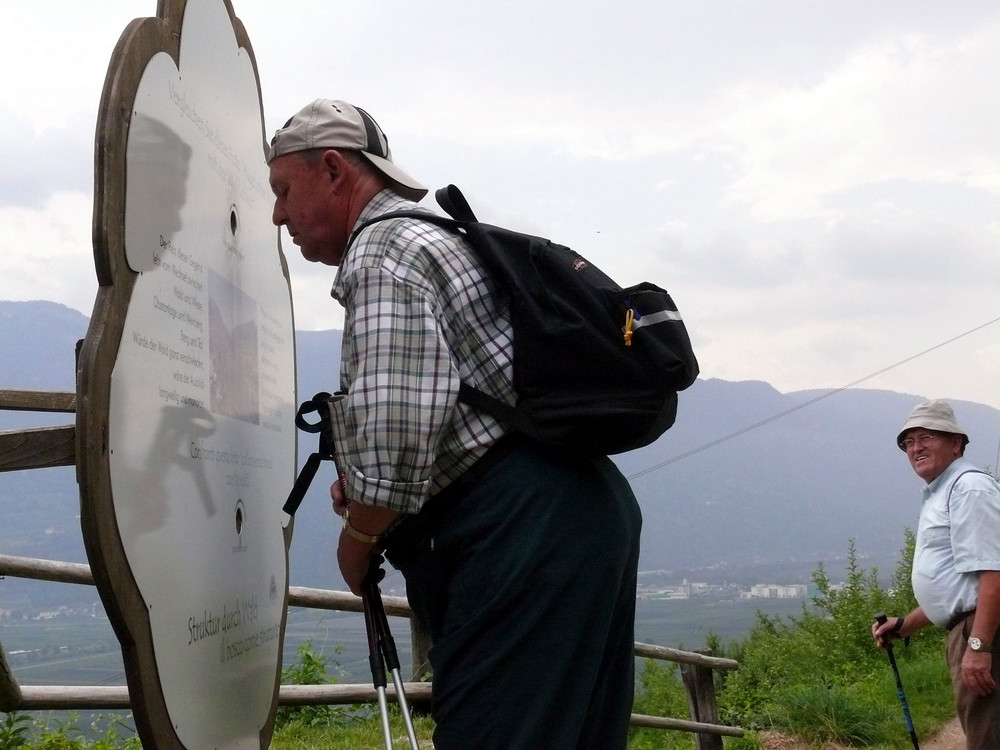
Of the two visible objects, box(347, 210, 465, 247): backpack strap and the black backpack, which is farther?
box(347, 210, 465, 247): backpack strap

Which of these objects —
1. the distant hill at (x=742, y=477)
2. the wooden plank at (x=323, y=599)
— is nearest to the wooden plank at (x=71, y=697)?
the wooden plank at (x=323, y=599)

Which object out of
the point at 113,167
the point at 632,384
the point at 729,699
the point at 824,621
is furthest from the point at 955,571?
the point at 824,621

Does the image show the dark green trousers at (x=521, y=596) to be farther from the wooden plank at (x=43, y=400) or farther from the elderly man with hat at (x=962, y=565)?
the elderly man with hat at (x=962, y=565)

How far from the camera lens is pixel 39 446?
1.76 m

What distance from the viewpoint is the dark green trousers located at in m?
1.84

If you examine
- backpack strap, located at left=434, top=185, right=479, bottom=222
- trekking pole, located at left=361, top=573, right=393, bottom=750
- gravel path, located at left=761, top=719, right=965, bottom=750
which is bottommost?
gravel path, located at left=761, top=719, right=965, bottom=750

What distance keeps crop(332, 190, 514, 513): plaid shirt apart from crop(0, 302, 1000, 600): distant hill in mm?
46172

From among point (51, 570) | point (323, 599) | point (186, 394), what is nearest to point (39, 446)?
point (186, 394)

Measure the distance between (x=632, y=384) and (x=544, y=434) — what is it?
188 millimetres

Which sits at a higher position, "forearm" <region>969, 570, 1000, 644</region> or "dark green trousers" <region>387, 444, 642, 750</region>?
"dark green trousers" <region>387, 444, 642, 750</region>

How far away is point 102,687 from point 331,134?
1884 millimetres

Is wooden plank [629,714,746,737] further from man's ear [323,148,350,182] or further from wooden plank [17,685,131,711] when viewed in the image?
man's ear [323,148,350,182]

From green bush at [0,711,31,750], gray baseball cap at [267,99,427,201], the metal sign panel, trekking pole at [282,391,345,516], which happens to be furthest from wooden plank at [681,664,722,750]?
gray baseball cap at [267,99,427,201]

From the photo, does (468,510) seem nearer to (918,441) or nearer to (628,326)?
(628,326)
